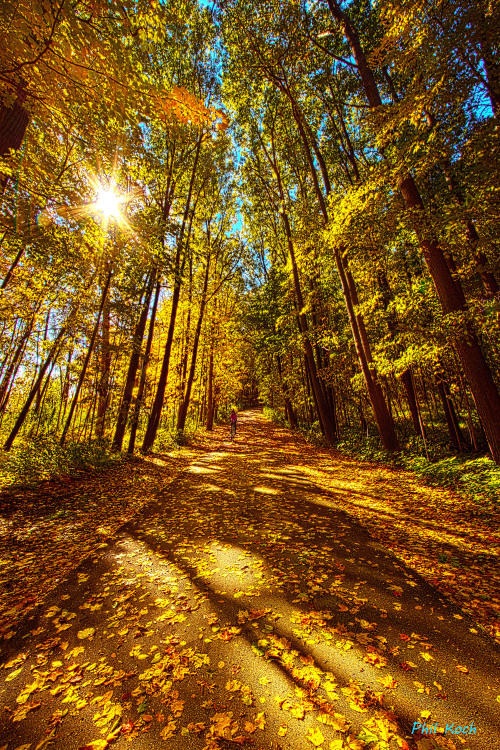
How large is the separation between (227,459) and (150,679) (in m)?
9.62

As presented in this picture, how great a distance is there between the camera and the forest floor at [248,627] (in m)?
2.10

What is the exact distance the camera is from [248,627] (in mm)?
2982

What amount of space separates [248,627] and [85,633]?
169 centimetres

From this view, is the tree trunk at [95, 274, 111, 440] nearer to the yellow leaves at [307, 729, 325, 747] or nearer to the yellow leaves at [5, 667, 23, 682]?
the yellow leaves at [5, 667, 23, 682]

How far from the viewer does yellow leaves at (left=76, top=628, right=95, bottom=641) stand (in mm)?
2947

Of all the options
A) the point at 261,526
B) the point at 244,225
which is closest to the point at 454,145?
the point at 261,526

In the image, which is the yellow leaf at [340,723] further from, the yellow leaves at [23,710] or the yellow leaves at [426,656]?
the yellow leaves at [23,710]

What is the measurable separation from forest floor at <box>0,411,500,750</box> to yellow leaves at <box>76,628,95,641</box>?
1 cm

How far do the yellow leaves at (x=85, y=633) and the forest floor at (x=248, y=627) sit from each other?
1 cm

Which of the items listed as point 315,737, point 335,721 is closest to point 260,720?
point 315,737

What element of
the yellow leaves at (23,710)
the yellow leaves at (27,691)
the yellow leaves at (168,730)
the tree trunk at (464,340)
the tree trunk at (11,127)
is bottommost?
the yellow leaves at (168,730)

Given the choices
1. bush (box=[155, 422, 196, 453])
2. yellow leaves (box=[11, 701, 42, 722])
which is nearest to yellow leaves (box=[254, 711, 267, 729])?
yellow leaves (box=[11, 701, 42, 722])

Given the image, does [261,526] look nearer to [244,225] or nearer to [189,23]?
[189,23]

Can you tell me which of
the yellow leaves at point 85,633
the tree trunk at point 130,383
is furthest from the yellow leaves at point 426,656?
the tree trunk at point 130,383
